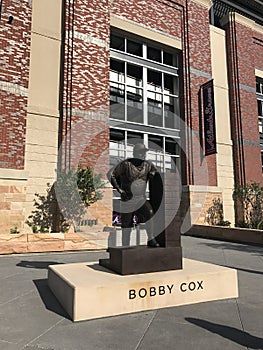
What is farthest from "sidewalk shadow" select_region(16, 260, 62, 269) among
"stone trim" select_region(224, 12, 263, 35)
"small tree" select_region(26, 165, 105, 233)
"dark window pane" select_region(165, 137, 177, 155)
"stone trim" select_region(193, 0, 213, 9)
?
"stone trim" select_region(224, 12, 263, 35)

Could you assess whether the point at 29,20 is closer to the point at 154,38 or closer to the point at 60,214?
the point at 154,38

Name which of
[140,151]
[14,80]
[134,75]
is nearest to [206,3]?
[134,75]

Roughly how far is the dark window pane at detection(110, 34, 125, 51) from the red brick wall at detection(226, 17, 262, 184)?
775 cm

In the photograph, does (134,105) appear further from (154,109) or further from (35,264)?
(35,264)

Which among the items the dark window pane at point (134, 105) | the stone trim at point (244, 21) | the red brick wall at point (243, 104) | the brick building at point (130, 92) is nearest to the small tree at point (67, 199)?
the brick building at point (130, 92)

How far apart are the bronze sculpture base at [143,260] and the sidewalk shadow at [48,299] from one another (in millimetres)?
1005

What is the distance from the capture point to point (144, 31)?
15414 mm

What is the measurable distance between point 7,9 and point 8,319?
1265 cm

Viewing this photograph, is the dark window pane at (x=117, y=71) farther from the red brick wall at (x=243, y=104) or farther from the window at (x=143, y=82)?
the red brick wall at (x=243, y=104)

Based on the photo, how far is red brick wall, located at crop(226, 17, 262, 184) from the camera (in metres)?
17.7

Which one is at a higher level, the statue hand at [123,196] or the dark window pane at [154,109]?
the dark window pane at [154,109]

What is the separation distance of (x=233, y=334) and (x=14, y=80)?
38.5 ft

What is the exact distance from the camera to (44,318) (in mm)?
3525

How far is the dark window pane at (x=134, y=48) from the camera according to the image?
16031 mm
